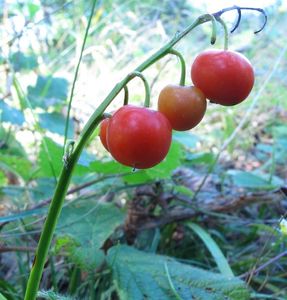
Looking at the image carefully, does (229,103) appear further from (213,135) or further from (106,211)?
(213,135)

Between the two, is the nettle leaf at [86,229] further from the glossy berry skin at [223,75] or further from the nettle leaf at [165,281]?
the glossy berry skin at [223,75]

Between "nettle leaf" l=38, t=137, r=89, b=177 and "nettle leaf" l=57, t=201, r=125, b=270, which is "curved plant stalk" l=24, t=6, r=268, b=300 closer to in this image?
"nettle leaf" l=57, t=201, r=125, b=270

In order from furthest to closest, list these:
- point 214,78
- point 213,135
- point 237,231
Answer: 1. point 213,135
2. point 237,231
3. point 214,78

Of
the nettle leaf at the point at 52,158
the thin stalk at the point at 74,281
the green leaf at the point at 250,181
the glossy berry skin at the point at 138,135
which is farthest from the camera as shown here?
the green leaf at the point at 250,181

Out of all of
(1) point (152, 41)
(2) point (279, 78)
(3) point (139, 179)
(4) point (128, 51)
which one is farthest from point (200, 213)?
(1) point (152, 41)

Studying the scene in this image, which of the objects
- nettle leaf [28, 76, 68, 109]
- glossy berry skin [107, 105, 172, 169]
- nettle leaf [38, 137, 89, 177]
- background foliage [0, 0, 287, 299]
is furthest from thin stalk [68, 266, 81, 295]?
nettle leaf [28, 76, 68, 109]

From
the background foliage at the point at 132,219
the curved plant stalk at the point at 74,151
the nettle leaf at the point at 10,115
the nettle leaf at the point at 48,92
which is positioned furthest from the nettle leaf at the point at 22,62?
the curved plant stalk at the point at 74,151

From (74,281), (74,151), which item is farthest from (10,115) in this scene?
(74,151)
